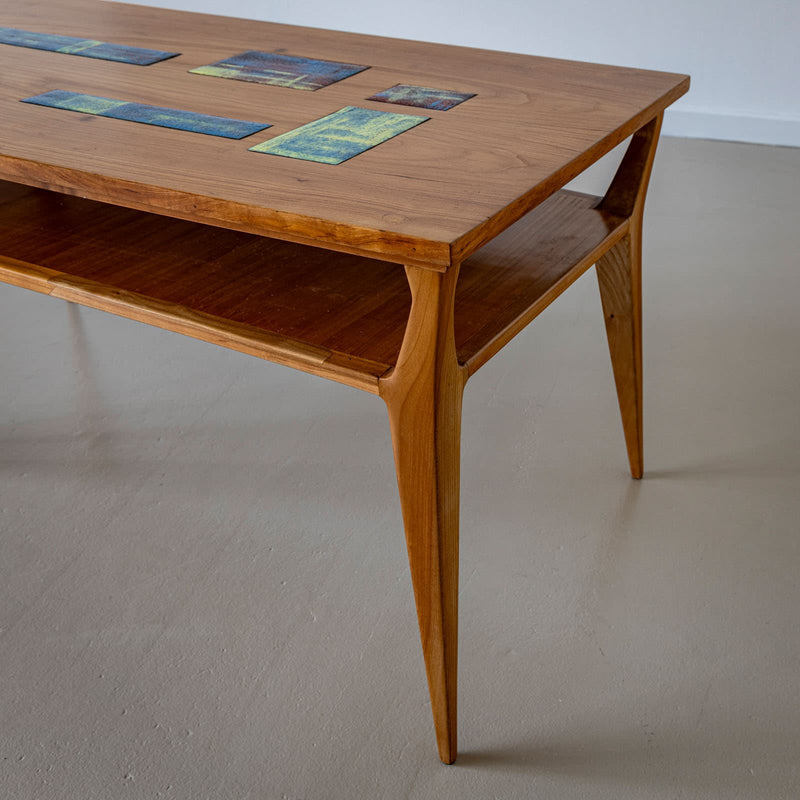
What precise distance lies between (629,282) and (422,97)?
1.29 feet

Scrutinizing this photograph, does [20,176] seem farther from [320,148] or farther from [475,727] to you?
[475,727]

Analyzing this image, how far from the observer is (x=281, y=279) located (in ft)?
3.96

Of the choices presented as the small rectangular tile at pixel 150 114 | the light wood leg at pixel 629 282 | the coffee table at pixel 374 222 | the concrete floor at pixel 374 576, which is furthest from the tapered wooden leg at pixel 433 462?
the light wood leg at pixel 629 282

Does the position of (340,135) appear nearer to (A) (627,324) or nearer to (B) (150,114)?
(B) (150,114)

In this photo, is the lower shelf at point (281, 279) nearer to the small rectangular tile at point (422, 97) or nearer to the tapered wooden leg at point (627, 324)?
the tapered wooden leg at point (627, 324)

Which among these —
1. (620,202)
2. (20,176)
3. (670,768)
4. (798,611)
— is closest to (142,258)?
(20,176)

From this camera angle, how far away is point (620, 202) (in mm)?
1333

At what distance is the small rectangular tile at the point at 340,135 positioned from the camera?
1.07 meters

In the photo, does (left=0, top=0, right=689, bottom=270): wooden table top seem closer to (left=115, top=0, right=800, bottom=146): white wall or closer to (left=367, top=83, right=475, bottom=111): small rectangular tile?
(left=367, top=83, right=475, bottom=111): small rectangular tile

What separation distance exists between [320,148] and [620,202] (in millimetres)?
459

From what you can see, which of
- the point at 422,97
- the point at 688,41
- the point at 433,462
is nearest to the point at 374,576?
the point at 433,462

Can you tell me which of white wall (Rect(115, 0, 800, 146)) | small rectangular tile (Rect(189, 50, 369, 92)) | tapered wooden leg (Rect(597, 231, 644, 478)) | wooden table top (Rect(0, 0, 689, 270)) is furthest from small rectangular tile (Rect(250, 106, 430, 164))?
white wall (Rect(115, 0, 800, 146))

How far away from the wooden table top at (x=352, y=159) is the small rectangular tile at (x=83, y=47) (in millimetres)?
21

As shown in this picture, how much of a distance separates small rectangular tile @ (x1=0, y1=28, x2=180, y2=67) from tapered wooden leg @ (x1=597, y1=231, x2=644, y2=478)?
730mm
